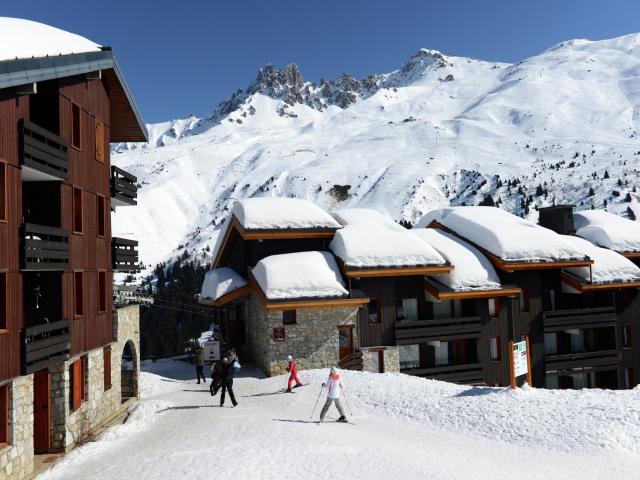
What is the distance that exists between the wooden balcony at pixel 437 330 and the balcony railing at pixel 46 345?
54.9 feet

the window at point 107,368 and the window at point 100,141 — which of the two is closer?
the window at point 100,141

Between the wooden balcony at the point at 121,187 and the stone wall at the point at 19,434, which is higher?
the wooden balcony at the point at 121,187

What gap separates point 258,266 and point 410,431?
13.7 m

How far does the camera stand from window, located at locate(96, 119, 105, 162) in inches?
730

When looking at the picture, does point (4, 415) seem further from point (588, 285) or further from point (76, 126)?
point (588, 285)

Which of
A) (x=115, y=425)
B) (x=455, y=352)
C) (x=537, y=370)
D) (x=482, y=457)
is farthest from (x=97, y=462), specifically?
(x=537, y=370)

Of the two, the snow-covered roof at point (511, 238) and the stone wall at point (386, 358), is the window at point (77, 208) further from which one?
the snow-covered roof at point (511, 238)

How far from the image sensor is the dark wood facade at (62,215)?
40.4 feet

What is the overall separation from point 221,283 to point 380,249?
8.31 m

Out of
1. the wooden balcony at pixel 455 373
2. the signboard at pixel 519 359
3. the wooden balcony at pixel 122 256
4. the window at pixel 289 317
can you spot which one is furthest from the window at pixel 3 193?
the wooden balcony at pixel 455 373

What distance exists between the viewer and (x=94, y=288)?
17.7 meters

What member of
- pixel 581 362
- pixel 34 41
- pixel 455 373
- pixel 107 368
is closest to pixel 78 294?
pixel 107 368

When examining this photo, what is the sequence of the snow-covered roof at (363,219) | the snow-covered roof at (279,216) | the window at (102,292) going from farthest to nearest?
1. the snow-covered roof at (363,219)
2. the snow-covered roof at (279,216)
3. the window at (102,292)

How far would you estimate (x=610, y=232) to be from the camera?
34.7 meters
